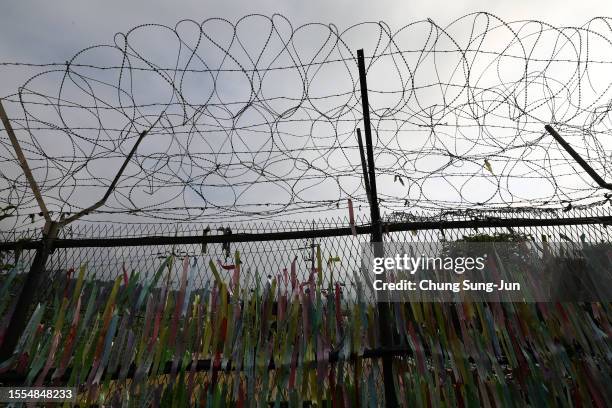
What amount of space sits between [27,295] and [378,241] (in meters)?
1.83

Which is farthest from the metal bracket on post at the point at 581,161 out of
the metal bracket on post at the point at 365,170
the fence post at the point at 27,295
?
the fence post at the point at 27,295

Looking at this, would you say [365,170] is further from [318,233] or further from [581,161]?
[581,161]

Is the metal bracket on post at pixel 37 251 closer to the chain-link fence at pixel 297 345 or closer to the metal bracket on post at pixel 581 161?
the chain-link fence at pixel 297 345

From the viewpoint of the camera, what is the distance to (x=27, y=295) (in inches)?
74.7

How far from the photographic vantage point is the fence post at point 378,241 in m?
1.66

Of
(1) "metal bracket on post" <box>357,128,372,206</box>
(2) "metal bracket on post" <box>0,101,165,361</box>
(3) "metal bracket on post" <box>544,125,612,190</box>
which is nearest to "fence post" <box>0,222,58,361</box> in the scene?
(2) "metal bracket on post" <box>0,101,165,361</box>

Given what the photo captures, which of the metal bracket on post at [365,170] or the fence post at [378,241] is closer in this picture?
the fence post at [378,241]

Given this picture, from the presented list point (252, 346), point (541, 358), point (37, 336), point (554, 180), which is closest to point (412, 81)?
point (554, 180)

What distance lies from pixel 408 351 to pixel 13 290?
2146mm

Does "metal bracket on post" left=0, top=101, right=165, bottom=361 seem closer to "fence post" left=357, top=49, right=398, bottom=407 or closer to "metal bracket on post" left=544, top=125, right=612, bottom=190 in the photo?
"fence post" left=357, top=49, right=398, bottom=407

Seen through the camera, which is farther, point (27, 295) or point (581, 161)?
point (581, 161)

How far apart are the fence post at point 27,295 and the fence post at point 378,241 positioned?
1770 millimetres

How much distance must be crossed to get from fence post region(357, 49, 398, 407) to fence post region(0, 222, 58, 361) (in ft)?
5.81

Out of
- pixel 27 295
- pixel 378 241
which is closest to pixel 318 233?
pixel 378 241
